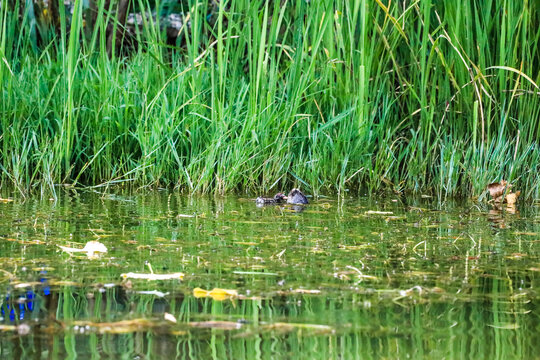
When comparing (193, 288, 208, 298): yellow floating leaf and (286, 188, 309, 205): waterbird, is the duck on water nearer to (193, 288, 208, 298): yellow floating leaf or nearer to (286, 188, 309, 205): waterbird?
(286, 188, 309, 205): waterbird

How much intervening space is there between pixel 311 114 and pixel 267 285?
2.26m

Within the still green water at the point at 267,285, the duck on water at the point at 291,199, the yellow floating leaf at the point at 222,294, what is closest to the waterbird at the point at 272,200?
the duck on water at the point at 291,199

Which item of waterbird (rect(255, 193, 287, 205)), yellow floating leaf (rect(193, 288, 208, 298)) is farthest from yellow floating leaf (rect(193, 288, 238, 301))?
waterbird (rect(255, 193, 287, 205))

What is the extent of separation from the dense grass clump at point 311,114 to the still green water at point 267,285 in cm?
67

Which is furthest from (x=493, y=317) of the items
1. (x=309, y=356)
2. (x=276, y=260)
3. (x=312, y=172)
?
(x=312, y=172)

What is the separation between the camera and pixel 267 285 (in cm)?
184

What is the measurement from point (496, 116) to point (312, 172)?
100 cm

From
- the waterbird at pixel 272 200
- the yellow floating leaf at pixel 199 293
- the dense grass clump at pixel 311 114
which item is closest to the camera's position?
the yellow floating leaf at pixel 199 293

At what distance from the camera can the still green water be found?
1.44m

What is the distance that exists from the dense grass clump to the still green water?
665 mm

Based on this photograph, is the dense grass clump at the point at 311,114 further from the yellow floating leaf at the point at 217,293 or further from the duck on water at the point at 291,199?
the yellow floating leaf at the point at 217,293

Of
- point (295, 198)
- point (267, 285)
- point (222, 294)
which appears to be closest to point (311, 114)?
point (295, 198)

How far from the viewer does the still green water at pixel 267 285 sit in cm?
144

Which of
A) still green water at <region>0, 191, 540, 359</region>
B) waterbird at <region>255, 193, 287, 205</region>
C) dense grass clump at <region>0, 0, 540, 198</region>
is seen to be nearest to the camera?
still green water at <region>0, 191, 540, 359</region>
